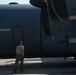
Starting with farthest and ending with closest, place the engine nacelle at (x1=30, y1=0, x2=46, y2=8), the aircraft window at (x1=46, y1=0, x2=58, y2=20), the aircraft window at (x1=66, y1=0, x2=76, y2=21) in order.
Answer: the engine nacelle at (x1=30, y1=0, x2=46, y2=8)
the aircraft window at (x1=46, y1=0, x2=58, y2=20)
the aircraft window at (x1=66, y1=0, x2=76, y2=21)

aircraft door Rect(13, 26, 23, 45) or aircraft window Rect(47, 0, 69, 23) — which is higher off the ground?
aircraft window Rect(47, 0, 69, 23)

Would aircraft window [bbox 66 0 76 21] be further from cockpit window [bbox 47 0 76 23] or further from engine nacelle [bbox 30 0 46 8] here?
engine nacelle [bbox 30 0 46 8]

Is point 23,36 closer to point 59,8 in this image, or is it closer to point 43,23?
point 43,23

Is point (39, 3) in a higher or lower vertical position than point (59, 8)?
higher

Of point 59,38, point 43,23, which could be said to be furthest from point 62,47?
point 43,23

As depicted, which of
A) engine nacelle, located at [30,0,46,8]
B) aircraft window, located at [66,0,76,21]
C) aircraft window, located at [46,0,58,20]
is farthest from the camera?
engine nacelle, located at [30,0,46,8]

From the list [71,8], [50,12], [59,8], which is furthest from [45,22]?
[71,8]

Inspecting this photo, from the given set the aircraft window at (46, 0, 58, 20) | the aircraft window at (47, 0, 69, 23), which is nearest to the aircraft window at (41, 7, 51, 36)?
the aircraft window at (46, 0, 58, 20)

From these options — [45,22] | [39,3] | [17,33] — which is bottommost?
[17,33]

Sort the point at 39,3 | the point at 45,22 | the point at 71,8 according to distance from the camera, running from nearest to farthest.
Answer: the point at 71,8 → the point at 45,22 → the point at 39,3

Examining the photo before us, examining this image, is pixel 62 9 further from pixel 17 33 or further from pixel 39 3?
pixel 17 33

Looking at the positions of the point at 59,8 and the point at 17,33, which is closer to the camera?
the point at 17,33

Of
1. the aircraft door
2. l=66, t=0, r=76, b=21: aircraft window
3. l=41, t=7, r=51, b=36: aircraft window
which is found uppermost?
l=66, t=0, r=76, b=21: aircraft window

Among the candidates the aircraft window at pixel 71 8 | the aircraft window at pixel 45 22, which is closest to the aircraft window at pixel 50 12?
the aircraft window at pixel 45 22
